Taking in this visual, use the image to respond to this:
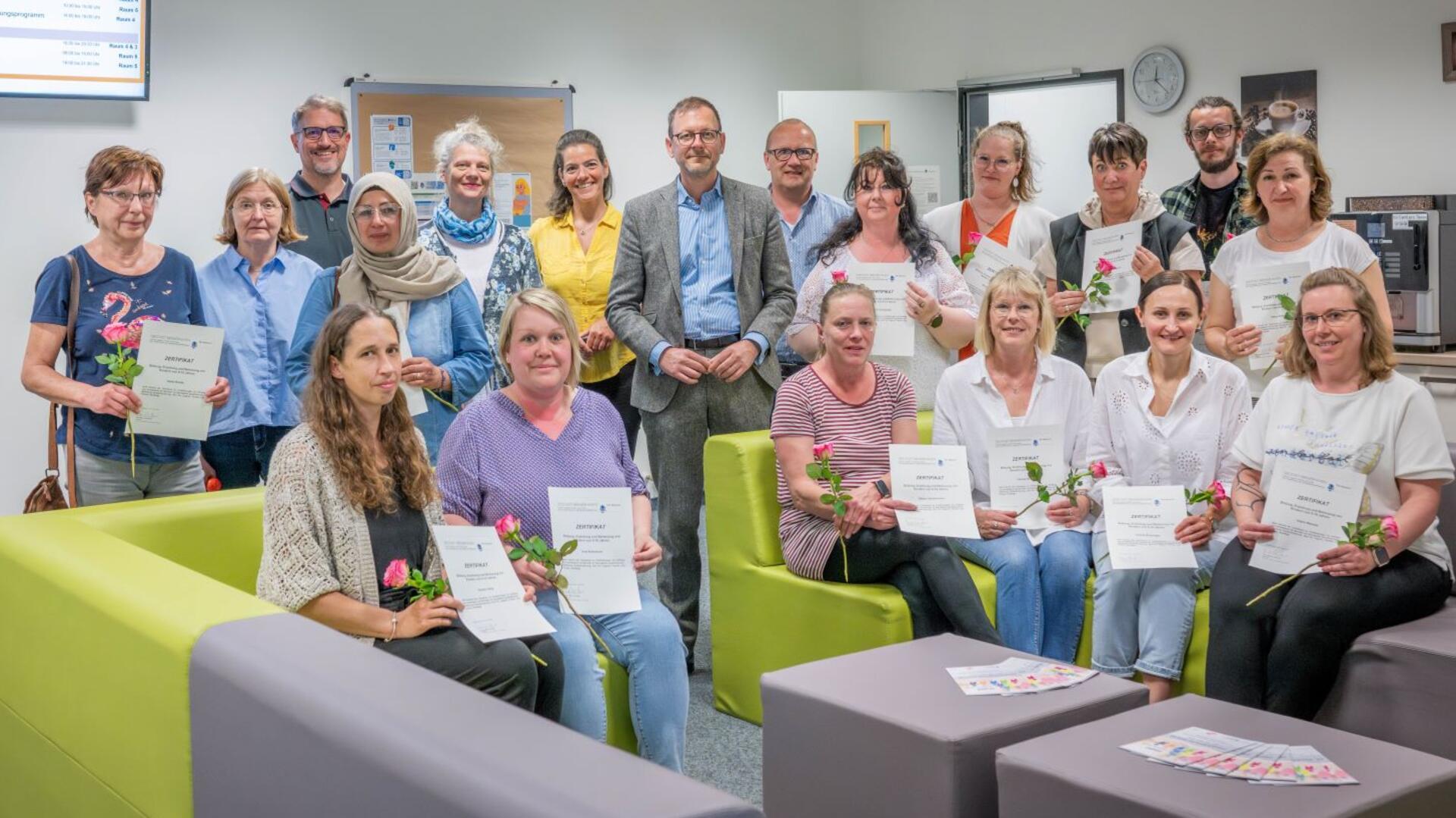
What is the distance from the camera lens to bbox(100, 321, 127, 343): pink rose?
3.33m


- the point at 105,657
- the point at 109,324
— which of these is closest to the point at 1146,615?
the point at 105,657

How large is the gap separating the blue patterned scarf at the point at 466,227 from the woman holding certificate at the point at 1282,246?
2211 millimetres

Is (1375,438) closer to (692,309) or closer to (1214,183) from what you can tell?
(1214,183)

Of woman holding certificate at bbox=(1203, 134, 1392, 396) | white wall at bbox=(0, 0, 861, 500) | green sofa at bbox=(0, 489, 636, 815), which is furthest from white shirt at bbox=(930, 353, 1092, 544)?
white wall at bbox=(0, 0, 861, 500)

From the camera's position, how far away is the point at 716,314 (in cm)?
418

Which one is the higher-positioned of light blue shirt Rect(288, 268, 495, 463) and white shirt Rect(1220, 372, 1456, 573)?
light blue shirt Rect(288, 268, 495, 463)

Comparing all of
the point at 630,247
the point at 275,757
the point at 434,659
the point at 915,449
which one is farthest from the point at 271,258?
the point at 275,757

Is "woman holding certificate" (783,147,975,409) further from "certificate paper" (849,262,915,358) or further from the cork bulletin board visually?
the cork bulletin board

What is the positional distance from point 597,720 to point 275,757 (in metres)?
1.14

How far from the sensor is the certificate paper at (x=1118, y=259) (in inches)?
160

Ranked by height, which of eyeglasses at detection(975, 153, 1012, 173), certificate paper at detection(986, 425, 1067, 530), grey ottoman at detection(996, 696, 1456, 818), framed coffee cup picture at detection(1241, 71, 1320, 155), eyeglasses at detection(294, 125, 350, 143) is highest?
framed coffee cup picture at detection(1241, 71, 1320, 155)

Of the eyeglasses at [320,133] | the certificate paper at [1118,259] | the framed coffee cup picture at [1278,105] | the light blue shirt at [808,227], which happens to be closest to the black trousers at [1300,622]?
the certificate paper at [1118,259]

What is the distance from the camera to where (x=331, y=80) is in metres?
6.27

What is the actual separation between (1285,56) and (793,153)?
2.97 m
